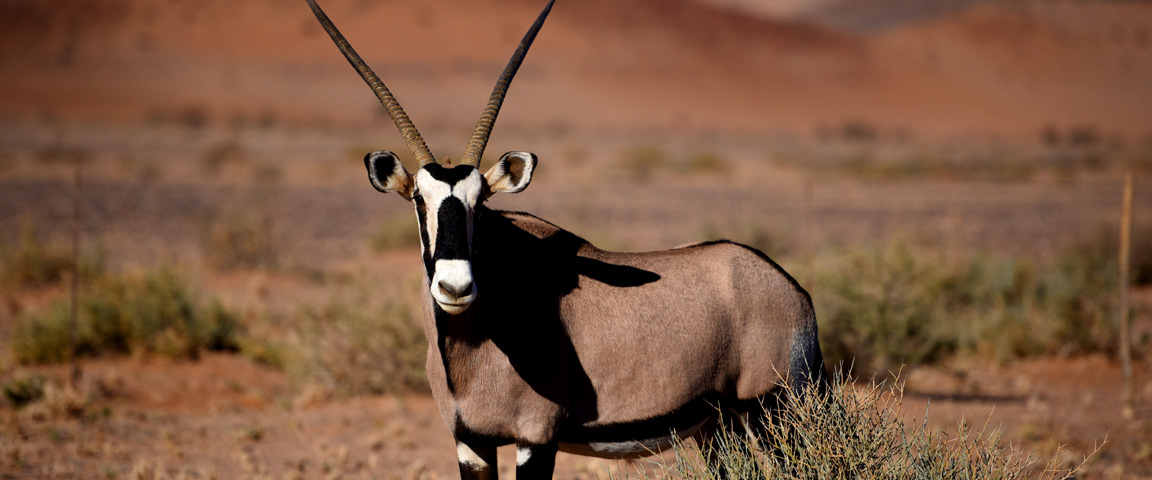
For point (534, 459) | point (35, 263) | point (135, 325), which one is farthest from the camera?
point (35, 263)

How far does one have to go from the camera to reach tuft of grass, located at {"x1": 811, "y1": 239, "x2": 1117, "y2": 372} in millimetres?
8367

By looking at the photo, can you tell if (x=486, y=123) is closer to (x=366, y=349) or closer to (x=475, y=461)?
(x=475, y=461)

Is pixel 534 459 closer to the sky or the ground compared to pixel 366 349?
closer to the sky

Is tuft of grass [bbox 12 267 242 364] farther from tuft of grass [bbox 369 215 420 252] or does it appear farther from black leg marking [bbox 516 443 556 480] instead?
black leg marking [bbox 516 443 556 480]

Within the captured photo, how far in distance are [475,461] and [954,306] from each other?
29.7 feet

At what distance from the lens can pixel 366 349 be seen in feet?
26.6

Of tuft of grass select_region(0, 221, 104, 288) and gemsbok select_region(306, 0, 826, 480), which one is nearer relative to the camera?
gemsbok select_region(306, 0, 826, 480)

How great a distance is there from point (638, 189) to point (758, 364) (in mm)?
26211

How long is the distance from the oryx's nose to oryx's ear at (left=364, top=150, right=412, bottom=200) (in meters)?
0.58

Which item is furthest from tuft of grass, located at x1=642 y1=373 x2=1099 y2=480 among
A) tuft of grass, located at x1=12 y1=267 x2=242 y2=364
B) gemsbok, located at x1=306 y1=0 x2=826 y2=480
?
tuft of grass, located at x1=12 y1=267 x2=242 y2=364

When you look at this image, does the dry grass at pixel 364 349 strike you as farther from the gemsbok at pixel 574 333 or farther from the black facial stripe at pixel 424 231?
the black facial stripe at pixel 424 231

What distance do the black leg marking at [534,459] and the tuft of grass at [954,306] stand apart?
4.27 m

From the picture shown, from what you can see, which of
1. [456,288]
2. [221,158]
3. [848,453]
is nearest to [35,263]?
[456,288]

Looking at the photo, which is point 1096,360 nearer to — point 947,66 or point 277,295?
point 277,295
